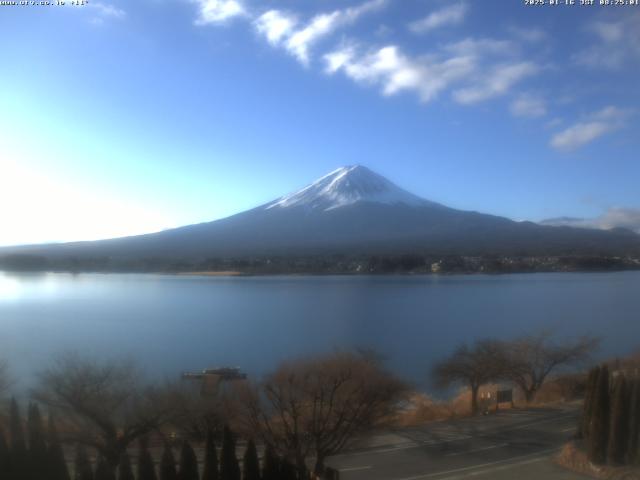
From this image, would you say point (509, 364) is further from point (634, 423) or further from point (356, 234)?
point (356, 234)

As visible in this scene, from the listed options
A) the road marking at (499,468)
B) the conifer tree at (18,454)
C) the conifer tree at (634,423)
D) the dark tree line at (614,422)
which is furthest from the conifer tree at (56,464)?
the conifer tree at (634,423)

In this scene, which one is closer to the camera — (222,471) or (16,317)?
(222,471)

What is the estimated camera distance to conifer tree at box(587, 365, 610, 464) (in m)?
4.37

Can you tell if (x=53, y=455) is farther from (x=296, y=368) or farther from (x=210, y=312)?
(x=210, y=312)

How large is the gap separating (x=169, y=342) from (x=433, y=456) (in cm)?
756

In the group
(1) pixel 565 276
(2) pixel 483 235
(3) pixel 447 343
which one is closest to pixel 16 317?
(3) pixel 447 343

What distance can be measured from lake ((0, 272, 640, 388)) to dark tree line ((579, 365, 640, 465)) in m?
4.20

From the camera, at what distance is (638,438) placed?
13.8ft

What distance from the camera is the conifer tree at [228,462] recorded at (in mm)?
3740

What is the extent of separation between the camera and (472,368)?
7.87m

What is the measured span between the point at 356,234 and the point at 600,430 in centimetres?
4117

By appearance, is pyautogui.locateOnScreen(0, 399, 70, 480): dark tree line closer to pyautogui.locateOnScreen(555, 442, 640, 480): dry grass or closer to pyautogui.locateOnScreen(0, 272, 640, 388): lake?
pyautogui.locateOnScreen(555, 442, 640, 480): dry grass

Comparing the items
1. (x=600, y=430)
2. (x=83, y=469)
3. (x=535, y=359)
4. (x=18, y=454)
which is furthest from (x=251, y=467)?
(x=535, y=359)

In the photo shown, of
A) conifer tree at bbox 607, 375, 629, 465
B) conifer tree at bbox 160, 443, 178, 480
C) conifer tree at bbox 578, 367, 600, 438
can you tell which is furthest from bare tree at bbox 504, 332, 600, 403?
conifer tree at bbox 160, 443, 178, 480
